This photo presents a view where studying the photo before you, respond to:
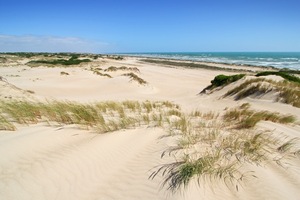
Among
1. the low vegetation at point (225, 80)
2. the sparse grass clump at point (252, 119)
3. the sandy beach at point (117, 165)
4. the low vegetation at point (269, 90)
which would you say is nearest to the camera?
the sandy beach at point (117, 165)

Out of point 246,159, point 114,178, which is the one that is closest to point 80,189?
point 114,178

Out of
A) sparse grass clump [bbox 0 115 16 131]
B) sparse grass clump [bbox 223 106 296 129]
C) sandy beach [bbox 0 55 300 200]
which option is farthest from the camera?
sparse grass clump [bbox 223 106 296 129]

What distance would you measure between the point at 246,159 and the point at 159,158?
1.44m

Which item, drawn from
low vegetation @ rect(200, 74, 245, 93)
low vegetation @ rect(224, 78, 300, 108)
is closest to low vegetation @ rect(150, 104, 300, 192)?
low vegetation @ rect(224, 78, 300, 108)

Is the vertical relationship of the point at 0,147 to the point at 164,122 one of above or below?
above

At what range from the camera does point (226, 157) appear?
4117mm

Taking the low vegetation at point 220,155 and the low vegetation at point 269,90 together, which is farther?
the low vegetation at point 269,90

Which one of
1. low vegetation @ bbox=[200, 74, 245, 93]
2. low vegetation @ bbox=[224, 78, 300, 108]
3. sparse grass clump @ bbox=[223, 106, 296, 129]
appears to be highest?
sparse grass clump @ bbox=[223, 106, 296, 129]

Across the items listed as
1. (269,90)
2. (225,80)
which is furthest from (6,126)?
(225,80)

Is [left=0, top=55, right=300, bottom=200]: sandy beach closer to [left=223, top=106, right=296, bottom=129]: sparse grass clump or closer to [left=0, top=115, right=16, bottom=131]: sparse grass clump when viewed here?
[left=0, top=115, right=16, bottom=131]: sparse grass clump

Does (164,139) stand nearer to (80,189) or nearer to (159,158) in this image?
(159,158)

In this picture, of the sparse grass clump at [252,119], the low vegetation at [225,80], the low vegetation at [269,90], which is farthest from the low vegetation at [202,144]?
the low vegetation at [225,80]

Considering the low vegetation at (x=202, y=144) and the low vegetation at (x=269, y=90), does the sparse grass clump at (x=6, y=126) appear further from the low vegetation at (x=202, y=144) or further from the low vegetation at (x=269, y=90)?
the low vegetation at (x=269, y=90)

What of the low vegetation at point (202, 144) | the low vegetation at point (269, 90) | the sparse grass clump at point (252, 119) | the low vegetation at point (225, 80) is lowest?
the low vegetation at point (225, 80)
